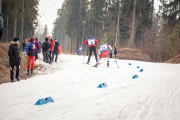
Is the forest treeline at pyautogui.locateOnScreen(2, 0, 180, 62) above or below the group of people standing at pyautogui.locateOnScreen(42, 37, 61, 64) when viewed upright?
above

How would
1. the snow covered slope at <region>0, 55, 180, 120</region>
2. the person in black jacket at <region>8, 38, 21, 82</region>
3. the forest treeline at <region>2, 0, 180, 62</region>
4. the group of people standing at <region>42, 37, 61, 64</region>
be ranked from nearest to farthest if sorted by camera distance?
the snow covered slope at <region>0, 55, 180, 120</region>
the person in black jacket at <region>8, 38, 21, 82</region>
the group of people standing at <region>42, 37, 61, 64</region>
the forest treeline at <region>2, 0, 180, 62</region>

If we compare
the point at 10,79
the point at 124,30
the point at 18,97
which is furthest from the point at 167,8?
the point at 18,97

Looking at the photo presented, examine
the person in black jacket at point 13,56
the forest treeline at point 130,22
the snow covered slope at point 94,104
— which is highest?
the forest treeline at point 130,22

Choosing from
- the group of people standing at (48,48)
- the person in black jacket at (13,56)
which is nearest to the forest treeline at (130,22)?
the group of people standing at (48,48)

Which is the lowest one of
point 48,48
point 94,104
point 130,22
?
point 94,104

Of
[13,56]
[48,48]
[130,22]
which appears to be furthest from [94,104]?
[130,22]

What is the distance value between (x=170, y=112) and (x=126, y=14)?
123 feet

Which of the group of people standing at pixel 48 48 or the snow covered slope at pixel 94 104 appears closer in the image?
the snow covered slope at pixel 94 104

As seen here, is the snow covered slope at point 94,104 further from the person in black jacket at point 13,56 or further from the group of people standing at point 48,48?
the group of people standing at point 48,48

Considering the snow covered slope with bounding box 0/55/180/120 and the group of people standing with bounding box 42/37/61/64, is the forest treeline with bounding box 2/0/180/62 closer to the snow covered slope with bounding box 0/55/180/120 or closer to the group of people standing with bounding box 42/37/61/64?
the group of people standing with bounding box 42/37/61/64

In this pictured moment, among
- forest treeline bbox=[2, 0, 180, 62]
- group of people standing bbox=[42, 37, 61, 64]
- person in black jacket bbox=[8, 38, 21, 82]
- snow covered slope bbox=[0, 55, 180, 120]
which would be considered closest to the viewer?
snow covered slope bbox=[0, 55, 180, 120]

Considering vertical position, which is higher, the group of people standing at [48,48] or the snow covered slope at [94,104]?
the group of people standing at [48,48]

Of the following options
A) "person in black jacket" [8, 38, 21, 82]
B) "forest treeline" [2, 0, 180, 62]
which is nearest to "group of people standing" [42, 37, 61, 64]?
"person in black jacket" [8, 38, 21, 82]

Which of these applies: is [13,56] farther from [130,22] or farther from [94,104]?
[130,22]
